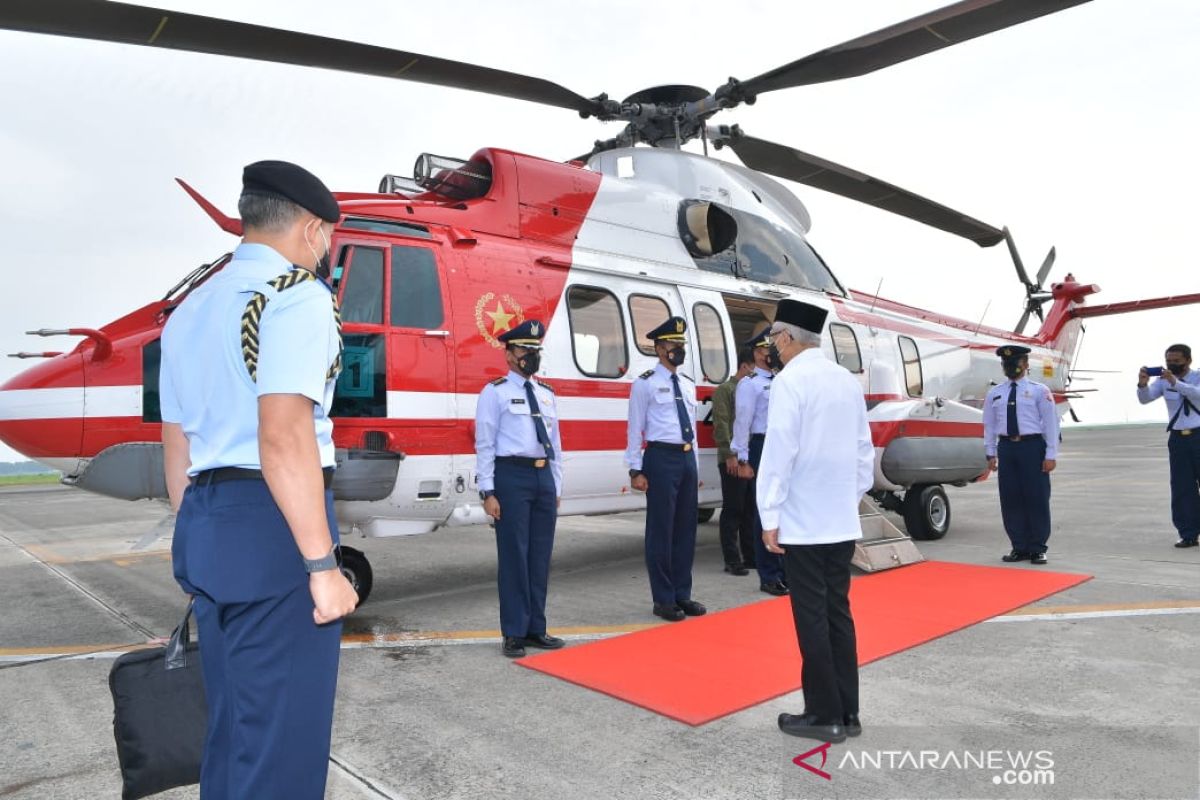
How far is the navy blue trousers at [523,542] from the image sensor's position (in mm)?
Result: 4547

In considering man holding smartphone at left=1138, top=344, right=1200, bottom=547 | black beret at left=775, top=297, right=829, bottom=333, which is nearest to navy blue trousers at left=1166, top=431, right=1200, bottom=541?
man holding smartphone at left=1138, top=344, right=1200, bottom=547

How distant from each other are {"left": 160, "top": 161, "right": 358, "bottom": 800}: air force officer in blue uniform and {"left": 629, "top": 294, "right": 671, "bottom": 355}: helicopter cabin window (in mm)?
4664

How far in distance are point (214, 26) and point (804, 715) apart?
15.0ft

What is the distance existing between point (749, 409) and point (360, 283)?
3118 mm

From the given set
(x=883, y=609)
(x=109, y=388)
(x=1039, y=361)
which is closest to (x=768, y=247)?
(x=883, y=609)

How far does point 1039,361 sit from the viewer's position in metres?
13.3

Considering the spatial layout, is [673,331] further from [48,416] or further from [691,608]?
[48,416]

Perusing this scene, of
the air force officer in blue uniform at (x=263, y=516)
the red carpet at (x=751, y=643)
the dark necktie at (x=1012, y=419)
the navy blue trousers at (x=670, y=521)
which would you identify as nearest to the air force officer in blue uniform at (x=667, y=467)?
the navy blue trousers at (x=670, y=521)

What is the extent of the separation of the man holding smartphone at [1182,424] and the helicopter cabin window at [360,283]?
7.44 meters

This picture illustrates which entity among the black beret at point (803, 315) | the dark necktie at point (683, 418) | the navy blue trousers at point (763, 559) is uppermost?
the black beret at point (803, 315)

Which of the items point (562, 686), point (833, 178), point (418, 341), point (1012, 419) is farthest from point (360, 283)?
point (1012, 419)

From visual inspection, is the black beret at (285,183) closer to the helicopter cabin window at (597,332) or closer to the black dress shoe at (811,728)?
the black dress shoe at (811,728)

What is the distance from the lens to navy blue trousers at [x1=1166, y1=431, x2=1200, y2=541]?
772 cm

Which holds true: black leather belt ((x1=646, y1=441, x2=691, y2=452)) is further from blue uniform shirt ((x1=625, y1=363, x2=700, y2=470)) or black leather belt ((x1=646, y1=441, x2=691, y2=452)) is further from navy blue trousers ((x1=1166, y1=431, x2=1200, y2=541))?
navy blue trousers ((x1=1166, y1=431, x2=1200, y2=541))
